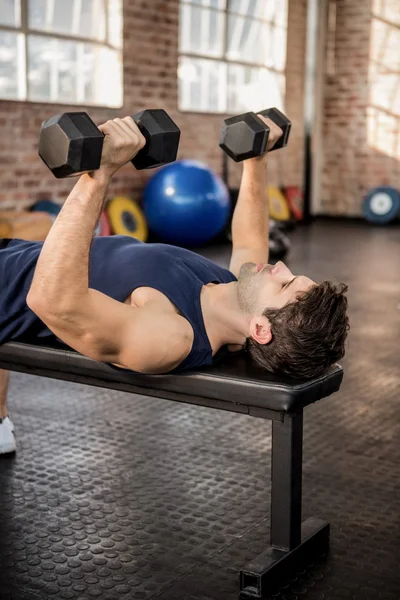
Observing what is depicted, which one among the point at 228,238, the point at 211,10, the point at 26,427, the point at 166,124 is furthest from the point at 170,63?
the point at 166,124

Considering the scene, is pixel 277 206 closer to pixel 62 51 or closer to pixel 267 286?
pixel 62 51

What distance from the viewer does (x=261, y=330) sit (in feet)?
5.24

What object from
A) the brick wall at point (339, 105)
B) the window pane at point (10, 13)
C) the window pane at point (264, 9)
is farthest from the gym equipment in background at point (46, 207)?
the window pane at point (264, 9)

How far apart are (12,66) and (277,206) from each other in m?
2.93

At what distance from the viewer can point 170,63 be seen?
6219 millimetres

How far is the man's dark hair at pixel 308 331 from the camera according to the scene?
154 cm

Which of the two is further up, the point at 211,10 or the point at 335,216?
the point at 211,10

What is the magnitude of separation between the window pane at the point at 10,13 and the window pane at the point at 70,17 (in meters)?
0.10

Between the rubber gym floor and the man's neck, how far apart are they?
44 cm

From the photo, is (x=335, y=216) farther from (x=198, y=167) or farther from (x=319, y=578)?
(x=319, y=578)

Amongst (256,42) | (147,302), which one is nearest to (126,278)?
(147,302)

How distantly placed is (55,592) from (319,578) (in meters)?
0.51

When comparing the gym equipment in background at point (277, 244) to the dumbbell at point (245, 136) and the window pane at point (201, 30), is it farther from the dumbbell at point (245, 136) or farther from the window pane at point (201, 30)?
the dumbbell at point (245, 136)

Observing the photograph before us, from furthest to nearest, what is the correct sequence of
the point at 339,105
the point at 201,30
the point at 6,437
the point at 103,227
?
the point at 339,105 → the point at 201,30 → the point at 103,227 → the point at 6,437
